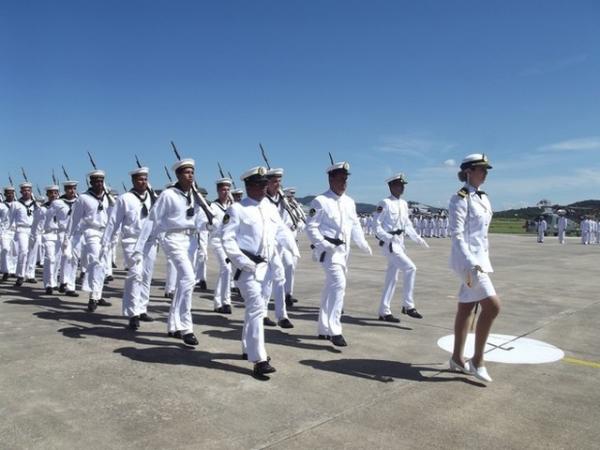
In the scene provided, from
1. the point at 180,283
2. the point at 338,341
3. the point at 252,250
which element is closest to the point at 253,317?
the point at 252,250

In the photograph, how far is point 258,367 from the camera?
A: 4.84m

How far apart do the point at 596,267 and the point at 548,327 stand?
12.0 meters

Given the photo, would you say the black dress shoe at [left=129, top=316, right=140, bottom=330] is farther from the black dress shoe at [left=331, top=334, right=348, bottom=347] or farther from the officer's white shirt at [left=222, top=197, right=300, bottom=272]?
the black dress shoe at [left=331, top=334, right=348, bottom=347]

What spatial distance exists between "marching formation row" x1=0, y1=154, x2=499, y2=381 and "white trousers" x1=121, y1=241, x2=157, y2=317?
2 cm

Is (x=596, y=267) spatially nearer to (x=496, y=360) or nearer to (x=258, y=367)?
(x=496, y=360)

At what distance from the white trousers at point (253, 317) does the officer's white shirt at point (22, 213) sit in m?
8.79

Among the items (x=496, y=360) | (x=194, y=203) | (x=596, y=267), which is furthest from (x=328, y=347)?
(x=596, y=267)

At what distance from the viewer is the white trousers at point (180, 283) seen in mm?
6215

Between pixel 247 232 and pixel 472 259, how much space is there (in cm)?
231

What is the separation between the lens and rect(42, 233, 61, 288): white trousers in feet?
33.0

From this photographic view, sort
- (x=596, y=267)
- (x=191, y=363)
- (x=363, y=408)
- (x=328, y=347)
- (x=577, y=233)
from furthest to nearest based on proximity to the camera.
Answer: (x=577, y=233) < (x=596, y=267) < (x=328, y=347) < (x=191, y=363) < (x=363, y=408)

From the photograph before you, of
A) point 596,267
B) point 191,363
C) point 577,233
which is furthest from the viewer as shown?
point 577,233

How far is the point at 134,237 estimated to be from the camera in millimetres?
7875

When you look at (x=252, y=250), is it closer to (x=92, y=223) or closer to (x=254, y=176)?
(x=254, y=176)
